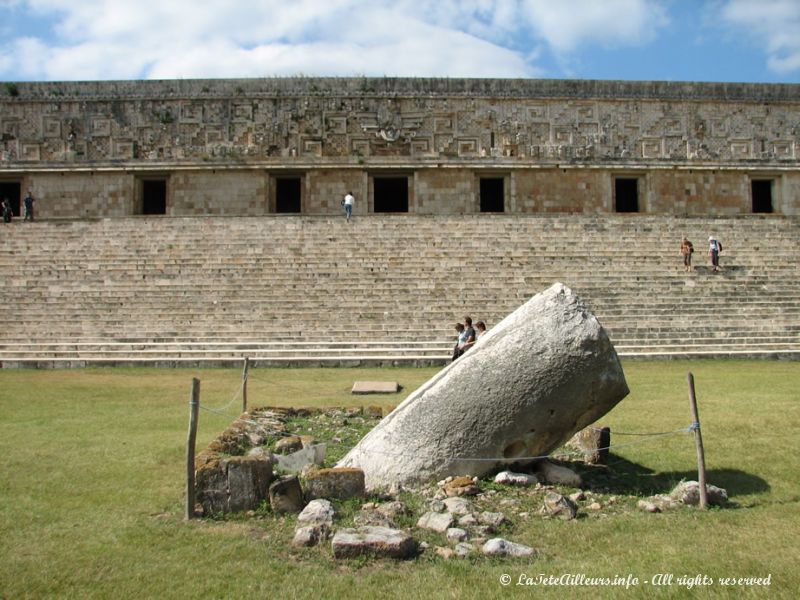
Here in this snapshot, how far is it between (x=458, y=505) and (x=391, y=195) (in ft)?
63.1

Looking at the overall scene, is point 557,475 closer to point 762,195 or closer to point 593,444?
point 593,444

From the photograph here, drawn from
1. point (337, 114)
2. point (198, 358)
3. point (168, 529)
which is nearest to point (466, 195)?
point (337, 114)

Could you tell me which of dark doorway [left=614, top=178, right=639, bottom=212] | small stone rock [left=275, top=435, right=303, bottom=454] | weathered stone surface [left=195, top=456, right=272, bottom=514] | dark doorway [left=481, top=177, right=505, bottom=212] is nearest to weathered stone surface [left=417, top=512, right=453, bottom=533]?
weathered stone surface [left=195, top=456, right=272, bottom=514]

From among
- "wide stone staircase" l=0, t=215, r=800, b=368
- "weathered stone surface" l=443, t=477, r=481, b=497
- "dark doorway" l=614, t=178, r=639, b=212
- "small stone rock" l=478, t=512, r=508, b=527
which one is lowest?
"small stone rock" l=478, t=512, r=508, b=527

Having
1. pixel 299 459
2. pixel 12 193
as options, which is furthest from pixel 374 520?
pixel 12 193

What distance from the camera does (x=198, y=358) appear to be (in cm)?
1170

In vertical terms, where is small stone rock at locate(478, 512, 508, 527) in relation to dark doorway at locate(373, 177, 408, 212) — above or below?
below

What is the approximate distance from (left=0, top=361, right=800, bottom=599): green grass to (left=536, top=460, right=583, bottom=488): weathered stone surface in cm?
19

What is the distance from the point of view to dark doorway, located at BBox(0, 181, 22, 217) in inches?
827

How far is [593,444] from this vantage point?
521 centimetres

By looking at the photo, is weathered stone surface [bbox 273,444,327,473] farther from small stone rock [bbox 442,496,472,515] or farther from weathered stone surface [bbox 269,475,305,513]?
small stone rock [bbox 442,496,472,515]

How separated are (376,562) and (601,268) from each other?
41.6ft

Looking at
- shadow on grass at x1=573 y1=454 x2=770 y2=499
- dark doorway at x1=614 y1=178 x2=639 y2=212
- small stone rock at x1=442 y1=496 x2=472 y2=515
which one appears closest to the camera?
small stone rock at x1=442 y1=496 x2=472 y2=515

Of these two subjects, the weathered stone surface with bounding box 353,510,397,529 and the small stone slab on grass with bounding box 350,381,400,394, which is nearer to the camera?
the weathered stone surface with bounding box 353,510,397,529
